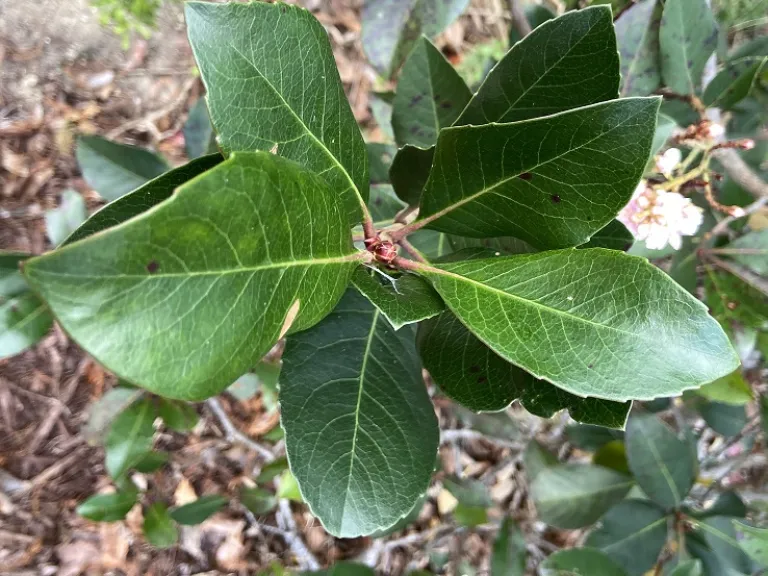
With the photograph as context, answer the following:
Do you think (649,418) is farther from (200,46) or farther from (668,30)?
(200,46)

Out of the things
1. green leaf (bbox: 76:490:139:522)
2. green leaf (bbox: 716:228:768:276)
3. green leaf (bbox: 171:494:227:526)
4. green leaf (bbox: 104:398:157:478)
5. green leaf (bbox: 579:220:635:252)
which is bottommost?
green leaf (bbox: 171:494:227:526)

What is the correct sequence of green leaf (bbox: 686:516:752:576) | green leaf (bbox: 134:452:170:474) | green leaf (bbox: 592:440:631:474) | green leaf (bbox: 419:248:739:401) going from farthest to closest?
green leaf (bbox: 592:440:631:474), green leaf (bbox: 134:452:170:474), green leaf (bbox: 686:516:752:576), green leaf (bbox: 419:248:739:401)

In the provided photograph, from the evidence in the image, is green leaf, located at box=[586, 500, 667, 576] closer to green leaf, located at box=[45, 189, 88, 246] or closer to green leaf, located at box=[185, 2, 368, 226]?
green leaf, located at box=[185, 2, 368, 226]

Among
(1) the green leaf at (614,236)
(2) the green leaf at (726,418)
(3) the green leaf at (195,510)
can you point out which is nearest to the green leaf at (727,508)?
(2) the green leaf at (726,418)

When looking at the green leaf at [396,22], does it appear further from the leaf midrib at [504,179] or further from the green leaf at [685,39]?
the leaf midrib at [504,179]

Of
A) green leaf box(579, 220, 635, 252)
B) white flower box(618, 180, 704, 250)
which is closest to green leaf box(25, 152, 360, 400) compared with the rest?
green leaf box(579, 220, 635, 252)

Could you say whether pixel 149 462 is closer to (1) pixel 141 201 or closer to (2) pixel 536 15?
(1) pixel 141 201

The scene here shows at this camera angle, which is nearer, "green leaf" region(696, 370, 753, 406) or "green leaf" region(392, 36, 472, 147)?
"green leaf" region(392, 36, 472, 147)
